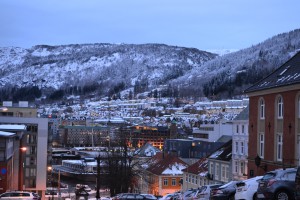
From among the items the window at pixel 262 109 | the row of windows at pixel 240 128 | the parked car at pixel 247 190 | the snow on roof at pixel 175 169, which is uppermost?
→ the window at pixel 262 109

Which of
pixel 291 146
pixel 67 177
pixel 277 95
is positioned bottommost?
pixel 67 177

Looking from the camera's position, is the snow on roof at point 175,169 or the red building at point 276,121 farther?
the snow on roof at point 175,169

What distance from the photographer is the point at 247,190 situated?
83.0 ft

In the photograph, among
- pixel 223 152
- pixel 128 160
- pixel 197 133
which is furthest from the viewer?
pixel 197 133

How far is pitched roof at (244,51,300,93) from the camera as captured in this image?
37.2m

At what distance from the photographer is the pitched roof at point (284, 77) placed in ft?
122

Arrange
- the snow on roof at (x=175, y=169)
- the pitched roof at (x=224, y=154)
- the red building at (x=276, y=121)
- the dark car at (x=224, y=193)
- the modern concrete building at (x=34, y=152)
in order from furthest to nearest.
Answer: the modern concrete building at (x=34, y=152) < the snow on roof at (x=175, y=169) < the pitched roof at (x=224, y=154) < the red building at (x=276, y=121) < the dark car at (x=224, y=193)

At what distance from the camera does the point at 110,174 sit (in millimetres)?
71562

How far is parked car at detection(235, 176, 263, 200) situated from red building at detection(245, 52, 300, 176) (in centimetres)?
1046

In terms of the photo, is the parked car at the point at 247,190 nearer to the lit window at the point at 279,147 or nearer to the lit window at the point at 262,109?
the lit window at the point at 279,147

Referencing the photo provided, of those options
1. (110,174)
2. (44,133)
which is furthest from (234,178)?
(44,133)

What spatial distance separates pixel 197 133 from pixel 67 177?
49.1 m

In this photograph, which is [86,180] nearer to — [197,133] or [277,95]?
[197,133]

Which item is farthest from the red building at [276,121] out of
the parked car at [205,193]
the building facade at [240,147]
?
the building facade at [240,147]
